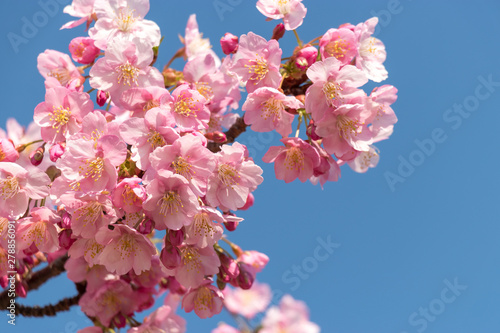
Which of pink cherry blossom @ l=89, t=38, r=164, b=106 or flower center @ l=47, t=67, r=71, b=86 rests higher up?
flower center @ l=47, t=67, r=71, b=86

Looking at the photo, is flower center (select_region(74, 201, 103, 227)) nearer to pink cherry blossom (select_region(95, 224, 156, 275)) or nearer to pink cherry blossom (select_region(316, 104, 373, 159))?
pink cherry blossom (select_region(95, 224, 156, 275))

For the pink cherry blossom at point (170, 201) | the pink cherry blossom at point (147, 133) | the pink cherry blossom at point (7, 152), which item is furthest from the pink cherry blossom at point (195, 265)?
the pink cherry blossom at point (7, 152)

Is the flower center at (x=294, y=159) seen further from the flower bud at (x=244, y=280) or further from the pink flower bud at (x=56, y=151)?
the pink flower bud at (x=56, y=151)

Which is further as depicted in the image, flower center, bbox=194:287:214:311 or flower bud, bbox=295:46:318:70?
flower center, bbox=194:287:214:311

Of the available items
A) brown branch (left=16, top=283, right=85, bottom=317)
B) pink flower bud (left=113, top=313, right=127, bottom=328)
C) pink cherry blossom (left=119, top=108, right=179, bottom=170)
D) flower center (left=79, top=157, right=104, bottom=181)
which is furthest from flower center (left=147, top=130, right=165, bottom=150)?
brown branch (left=16, top=283, right=85, bottom=317)

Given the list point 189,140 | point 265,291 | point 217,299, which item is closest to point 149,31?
point 189,140
